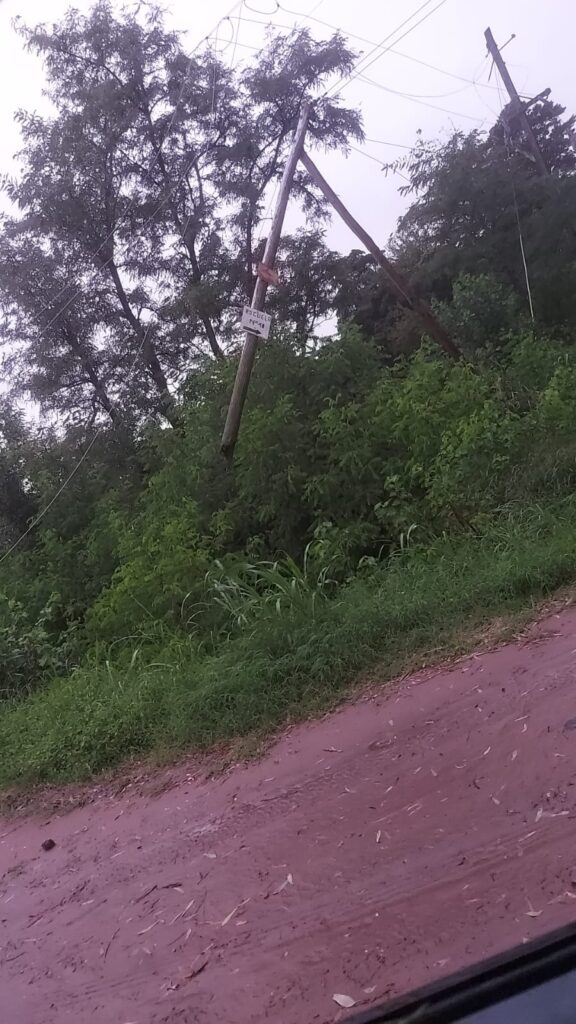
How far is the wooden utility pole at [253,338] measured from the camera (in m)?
9.54

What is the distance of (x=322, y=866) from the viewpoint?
3.65 meters

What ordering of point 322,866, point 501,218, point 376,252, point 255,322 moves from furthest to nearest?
point 501,218, point 376,252, point 255,322, point 322,866

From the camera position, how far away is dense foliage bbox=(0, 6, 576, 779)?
634cm

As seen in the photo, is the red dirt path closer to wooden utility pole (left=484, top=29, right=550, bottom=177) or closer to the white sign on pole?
the white sign on pole

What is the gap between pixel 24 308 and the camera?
53.0 ft

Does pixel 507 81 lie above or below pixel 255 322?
above

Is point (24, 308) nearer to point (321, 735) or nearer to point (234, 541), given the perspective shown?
point (234, 541)

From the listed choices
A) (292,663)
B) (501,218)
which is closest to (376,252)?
(501,218)

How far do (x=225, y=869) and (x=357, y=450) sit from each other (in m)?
5.72

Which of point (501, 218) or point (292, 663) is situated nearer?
point (292, 663)

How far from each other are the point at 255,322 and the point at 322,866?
6.82 meters

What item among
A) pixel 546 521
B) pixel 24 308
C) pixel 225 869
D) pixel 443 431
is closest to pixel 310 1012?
pixel 225 869

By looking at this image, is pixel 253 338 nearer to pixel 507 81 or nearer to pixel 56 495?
pixel 56 495

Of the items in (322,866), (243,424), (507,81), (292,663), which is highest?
(507,81)
